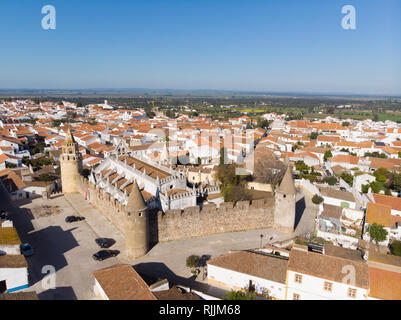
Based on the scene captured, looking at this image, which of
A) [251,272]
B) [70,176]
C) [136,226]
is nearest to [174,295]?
[251,272]

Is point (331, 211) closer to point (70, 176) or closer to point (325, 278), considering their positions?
point (325, 278)

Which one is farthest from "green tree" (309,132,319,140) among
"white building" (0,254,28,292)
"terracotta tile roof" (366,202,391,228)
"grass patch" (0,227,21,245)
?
"white building" (0,254,28,292)

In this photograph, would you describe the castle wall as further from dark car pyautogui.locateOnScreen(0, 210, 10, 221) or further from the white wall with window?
the white wall with window

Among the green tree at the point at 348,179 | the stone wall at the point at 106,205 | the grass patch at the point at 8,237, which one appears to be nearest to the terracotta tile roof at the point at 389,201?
the green tree at the point at 348,179
